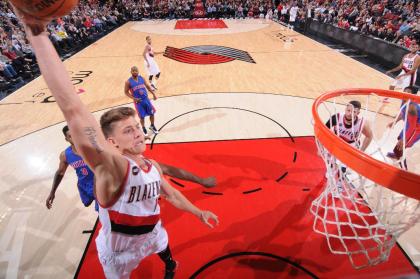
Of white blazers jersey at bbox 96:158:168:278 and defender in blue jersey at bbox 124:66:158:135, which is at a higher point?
white blazers jersey at bbox 96:158:168:278

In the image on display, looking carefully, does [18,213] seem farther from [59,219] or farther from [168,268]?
[168,268]

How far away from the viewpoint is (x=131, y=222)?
6.36 feet

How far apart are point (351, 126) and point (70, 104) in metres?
3.95

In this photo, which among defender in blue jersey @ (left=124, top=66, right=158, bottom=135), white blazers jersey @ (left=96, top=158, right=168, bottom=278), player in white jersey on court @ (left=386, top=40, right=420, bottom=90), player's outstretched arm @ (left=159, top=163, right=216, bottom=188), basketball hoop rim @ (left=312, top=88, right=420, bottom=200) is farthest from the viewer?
player in white jersey on court @ (left=386, top=40, right=420, bottom=90)

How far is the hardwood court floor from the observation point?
363 cm

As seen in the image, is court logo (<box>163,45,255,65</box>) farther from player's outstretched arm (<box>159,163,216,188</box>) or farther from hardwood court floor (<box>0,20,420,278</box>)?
player's outstretched arm (<box>159,163,216,188</box>)

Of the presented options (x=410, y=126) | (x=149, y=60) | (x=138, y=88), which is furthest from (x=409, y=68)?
(x=149, y=60)

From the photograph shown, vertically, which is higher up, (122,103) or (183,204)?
(183,204)

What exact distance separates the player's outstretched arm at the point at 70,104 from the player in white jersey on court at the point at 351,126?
3500 millimetres

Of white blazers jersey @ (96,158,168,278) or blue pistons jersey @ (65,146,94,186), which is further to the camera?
blue pistons jersey @ (65,146,94,186)

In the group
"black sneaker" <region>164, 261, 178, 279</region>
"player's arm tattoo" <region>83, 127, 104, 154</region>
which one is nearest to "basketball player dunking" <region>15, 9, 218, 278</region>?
"player's arm tattoo" <region>83, 127, 104, 154</region>

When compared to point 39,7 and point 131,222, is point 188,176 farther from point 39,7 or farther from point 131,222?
point 39,7

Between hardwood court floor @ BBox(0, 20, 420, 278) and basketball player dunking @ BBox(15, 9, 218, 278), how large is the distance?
5.47ft

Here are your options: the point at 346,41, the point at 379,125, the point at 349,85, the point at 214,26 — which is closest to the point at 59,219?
the point at 379,125
